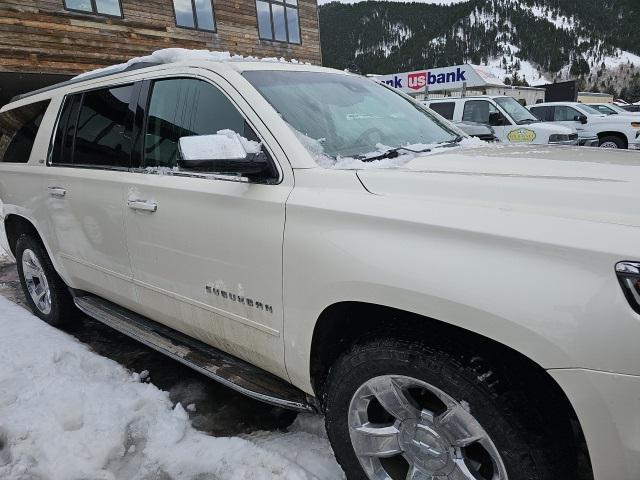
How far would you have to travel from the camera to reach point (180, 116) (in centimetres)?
249

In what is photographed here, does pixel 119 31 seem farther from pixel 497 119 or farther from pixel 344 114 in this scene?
pixel 344 114

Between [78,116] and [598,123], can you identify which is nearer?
[78,116]

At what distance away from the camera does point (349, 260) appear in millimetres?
1692

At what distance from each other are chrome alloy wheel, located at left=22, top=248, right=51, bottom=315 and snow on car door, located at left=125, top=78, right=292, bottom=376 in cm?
153

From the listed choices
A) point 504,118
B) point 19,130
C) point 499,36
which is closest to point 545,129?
point 504,118

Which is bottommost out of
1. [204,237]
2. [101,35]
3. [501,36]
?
[204,237]

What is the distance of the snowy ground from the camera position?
220 centimetres

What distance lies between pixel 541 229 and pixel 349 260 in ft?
2.03

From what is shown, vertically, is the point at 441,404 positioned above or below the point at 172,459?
above

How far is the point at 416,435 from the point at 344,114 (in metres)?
1.51

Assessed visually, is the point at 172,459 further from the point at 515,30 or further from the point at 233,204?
the point at 515,30

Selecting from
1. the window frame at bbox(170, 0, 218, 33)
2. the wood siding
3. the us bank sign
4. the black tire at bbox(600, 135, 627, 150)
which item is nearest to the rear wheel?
the black tire at bbox(600, 135, 627, 150)

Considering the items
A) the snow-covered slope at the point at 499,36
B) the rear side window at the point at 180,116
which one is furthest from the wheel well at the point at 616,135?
the snow-covered slope at the point at 499,36

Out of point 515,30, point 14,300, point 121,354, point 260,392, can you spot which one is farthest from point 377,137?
point 515,30
